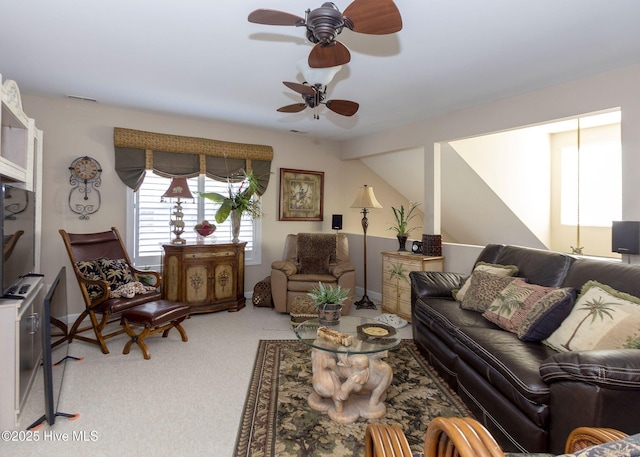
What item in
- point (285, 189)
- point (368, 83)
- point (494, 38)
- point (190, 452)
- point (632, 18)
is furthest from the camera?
point (285, 189)

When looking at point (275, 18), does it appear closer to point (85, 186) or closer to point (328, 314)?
point (328, 314)

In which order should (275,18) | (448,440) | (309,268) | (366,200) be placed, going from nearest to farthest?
1. (448,440)
2. (275,18)
3. (309,268)
4. (366,200)

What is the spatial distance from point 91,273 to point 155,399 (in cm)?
167

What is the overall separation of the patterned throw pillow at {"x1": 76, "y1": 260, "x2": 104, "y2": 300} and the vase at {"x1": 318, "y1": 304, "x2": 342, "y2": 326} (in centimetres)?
215

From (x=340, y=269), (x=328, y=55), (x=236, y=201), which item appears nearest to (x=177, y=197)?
(x=236, y=201)

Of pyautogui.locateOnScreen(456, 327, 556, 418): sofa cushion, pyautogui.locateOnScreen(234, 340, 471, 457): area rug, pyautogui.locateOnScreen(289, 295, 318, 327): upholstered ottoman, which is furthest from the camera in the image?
pyautogui.locateOnScreen(289, 295, 318, 327): upholstered ottoman

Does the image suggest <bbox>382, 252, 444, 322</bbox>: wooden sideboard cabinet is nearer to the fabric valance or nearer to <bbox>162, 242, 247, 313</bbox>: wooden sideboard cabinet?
<bbox>162, 242, 247, 313</bbox>: wooden sideboard cabinet

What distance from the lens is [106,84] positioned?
11.1 ft

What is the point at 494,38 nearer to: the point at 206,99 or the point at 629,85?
the point at 629,85

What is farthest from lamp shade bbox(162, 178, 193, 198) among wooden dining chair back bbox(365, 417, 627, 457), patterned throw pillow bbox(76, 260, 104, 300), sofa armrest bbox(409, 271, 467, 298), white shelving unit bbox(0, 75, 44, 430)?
wooden dining chair back bbox(365, 417, 627, 457)

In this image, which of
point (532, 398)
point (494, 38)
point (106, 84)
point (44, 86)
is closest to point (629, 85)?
point (494, 38)

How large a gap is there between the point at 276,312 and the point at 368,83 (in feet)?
9.70

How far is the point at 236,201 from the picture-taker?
479 centimetres

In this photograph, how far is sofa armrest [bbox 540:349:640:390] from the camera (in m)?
1.46
